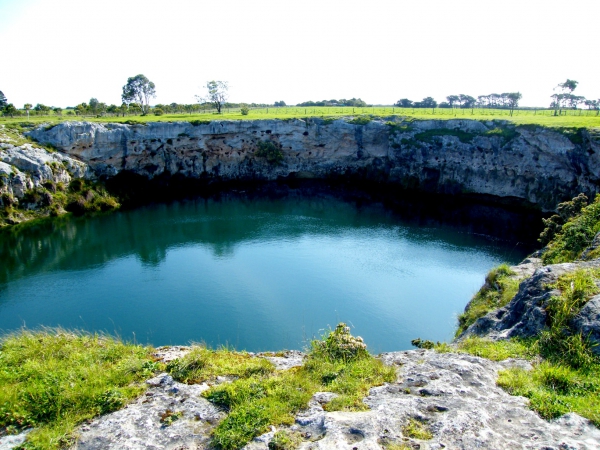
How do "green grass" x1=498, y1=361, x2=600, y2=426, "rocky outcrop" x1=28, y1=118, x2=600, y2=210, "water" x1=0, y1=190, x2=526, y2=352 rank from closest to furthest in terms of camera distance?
"green grass" x1=498, y1=361, x2=600, y2=426 < "water" x1=0, y1=190, x2=526, y2=352 < "rocky outcrop" x1=28, y1=118, x2=600, y2=210

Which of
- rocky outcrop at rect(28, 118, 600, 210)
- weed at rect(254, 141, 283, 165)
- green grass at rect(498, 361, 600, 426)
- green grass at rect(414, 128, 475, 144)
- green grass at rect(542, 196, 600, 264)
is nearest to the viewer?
green grass at rect(498, 361, 600, 426)

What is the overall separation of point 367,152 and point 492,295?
46.8 m

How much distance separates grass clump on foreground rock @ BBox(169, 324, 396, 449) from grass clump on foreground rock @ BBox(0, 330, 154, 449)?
148 cm

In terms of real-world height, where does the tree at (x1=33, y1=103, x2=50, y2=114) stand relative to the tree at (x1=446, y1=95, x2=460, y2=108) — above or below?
below

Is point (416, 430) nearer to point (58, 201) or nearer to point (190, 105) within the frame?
point (58, 201)

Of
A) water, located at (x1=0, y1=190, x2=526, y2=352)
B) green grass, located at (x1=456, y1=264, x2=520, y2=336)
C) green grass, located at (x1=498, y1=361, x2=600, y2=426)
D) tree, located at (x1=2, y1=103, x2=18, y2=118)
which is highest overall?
tree, located at (x1=2, y1=103, x2=18, y2=118)

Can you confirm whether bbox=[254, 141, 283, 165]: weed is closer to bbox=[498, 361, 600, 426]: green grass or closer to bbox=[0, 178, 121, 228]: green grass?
bbox=[0, 178, 121, 228]: green grass

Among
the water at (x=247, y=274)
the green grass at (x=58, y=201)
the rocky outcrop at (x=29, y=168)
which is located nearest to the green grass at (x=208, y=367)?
the water at (x=247, y=274)

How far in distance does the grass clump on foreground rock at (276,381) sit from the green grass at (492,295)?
31.1 feet

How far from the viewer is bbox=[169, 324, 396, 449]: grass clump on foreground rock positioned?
9.03 metres

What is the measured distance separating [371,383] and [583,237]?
14.3 meters

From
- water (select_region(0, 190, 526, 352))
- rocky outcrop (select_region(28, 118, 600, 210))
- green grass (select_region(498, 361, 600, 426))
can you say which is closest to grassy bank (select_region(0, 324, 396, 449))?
green grass (select_region(498, 361, 600, 426))

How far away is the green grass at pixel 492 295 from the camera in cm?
1905

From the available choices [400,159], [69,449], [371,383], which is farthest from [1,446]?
[400,159]
